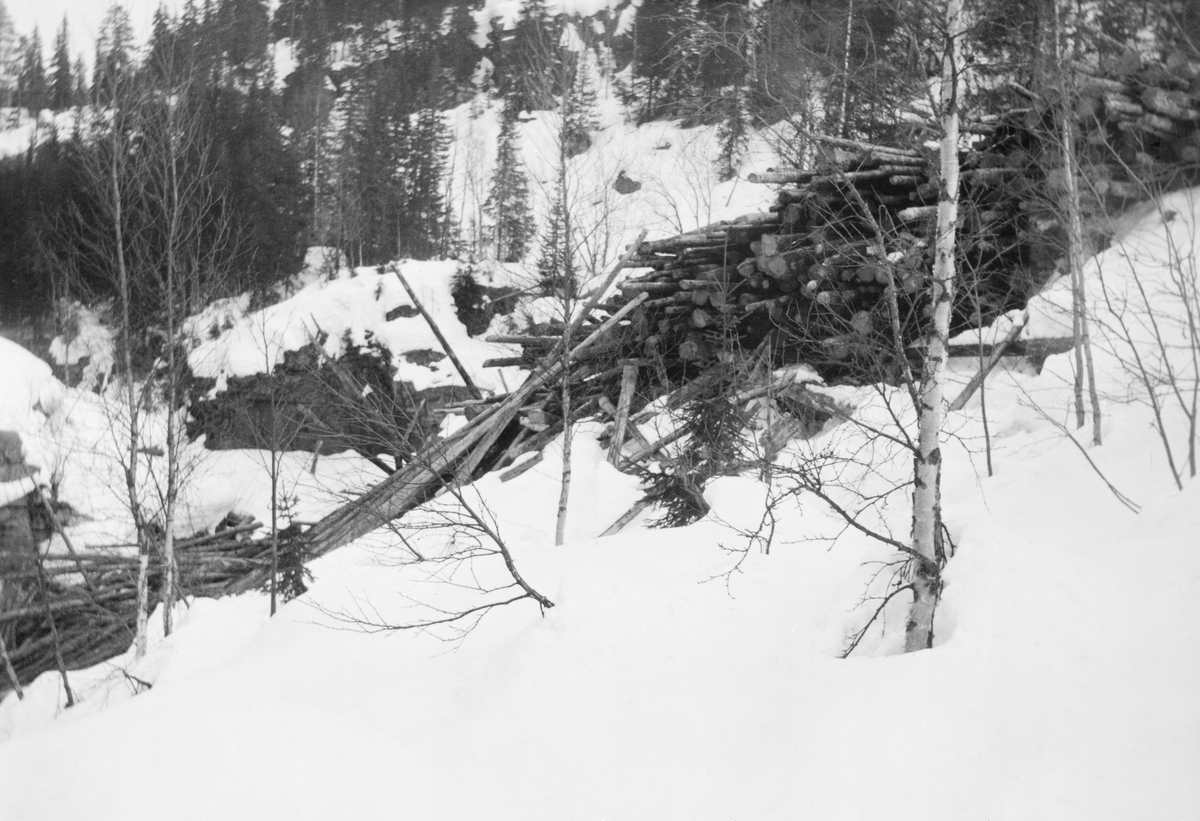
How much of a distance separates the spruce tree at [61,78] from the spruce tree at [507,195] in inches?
631

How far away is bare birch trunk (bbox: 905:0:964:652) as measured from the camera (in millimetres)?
4879

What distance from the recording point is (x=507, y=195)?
127ft

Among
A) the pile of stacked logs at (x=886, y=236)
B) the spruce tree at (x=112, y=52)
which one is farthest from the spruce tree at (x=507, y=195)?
the pile of stacked logs at (x=886, y=236)

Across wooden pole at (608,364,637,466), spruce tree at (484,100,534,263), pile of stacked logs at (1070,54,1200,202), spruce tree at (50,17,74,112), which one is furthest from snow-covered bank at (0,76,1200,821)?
spruce tree at (484,100,534,263)

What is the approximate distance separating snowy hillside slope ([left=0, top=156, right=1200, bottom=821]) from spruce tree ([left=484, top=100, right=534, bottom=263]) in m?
28.5

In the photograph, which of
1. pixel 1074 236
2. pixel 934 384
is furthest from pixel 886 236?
pixel 934 384

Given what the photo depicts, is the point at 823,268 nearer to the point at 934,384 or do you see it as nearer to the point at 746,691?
the point at 934,384

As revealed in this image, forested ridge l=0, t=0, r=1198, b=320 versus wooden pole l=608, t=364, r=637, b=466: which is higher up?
forested ridge l=0, t=0, r=1198, b=320

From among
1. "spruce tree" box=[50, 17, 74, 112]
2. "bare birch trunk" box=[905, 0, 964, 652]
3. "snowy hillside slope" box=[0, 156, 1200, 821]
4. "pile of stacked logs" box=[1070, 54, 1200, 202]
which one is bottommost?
"snowy hillside slope" box=[0, 156, 1200, 821]

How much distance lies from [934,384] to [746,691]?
234 cm

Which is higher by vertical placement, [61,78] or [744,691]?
[61,78]

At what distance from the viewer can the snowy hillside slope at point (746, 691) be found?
13.2 ft

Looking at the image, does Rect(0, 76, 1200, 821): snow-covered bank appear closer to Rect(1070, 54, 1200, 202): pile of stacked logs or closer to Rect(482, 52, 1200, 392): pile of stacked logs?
Rect(1070, 54, 1200, 202): pile of stacked logs

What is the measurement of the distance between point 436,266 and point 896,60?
17647 mm
